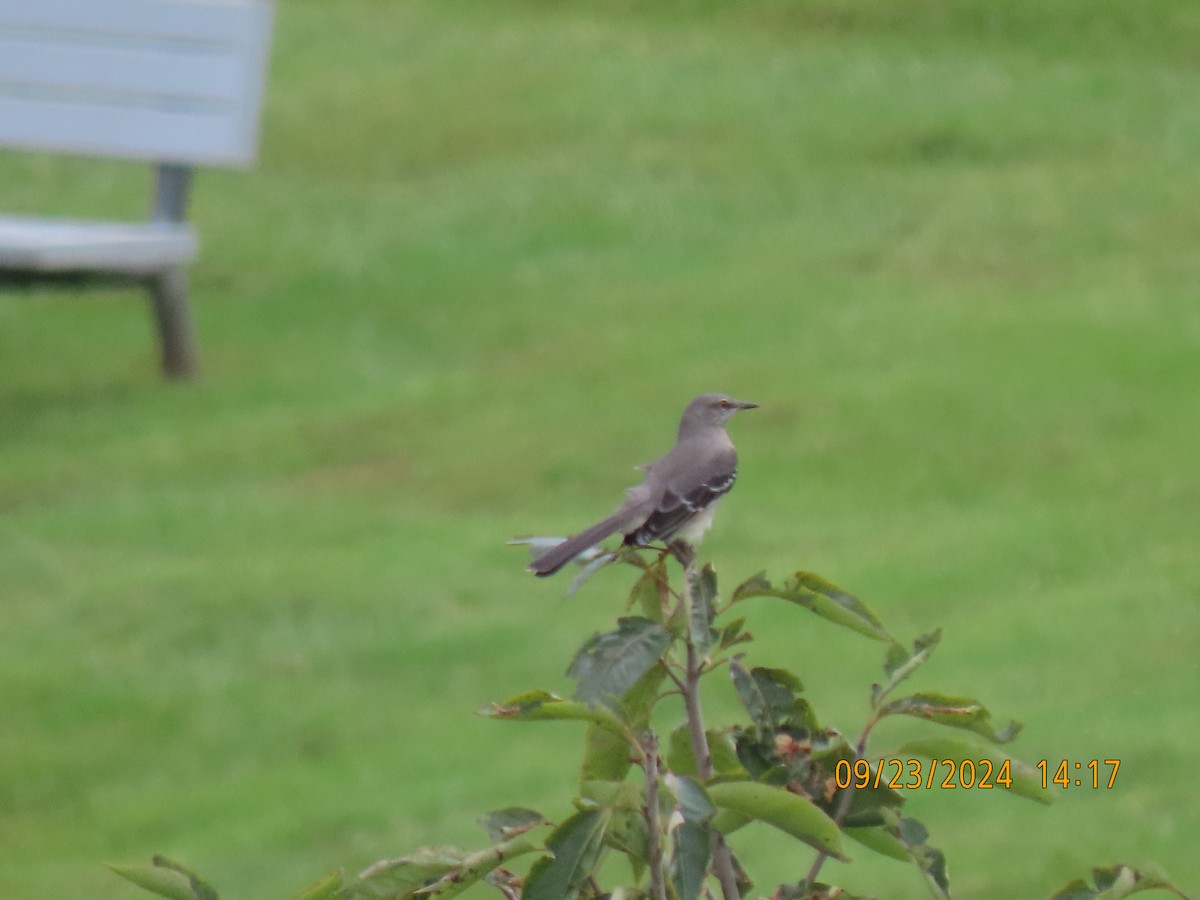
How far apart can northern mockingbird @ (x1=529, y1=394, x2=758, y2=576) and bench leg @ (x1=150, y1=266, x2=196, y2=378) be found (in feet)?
25.1

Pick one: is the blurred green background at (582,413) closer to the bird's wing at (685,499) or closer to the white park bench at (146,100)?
the white park bench at (146,100)

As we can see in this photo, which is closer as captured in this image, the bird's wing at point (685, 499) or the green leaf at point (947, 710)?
the green leaf at point (947, 710)

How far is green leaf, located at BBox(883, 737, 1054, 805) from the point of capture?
2107 millimetres

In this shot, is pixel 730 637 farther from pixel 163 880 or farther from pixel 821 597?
pixel 163 880

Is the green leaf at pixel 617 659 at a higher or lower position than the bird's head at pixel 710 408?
higher

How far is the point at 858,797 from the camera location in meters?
2.11

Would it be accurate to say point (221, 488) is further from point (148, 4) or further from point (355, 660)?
point (148, 4)

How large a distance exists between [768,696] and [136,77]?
10.7m

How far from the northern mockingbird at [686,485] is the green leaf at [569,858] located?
1590mm

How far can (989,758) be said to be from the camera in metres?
2.10

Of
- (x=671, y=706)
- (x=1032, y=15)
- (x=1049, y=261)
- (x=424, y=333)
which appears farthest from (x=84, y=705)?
(x=1032, y=15)

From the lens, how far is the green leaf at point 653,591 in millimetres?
2240

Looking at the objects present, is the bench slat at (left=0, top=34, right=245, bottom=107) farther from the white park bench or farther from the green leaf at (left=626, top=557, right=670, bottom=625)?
the green leaf at (left=626, top=557, right=670, bottom=625)

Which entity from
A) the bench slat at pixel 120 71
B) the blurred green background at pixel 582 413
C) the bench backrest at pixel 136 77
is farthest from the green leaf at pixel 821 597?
the bench slat at pixel 120 71
